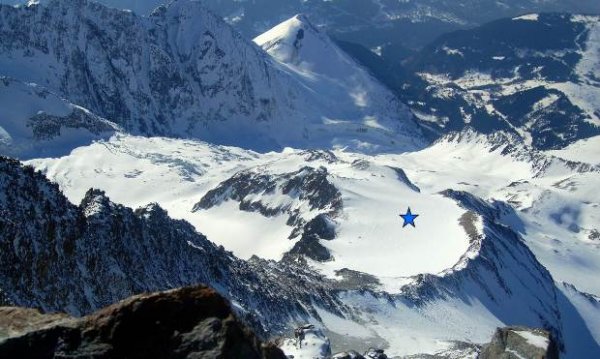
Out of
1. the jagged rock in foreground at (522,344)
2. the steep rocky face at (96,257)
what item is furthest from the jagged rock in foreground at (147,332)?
the steep rocky face at (96,257)

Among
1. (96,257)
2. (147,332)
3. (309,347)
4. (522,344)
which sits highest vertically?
(147,332)

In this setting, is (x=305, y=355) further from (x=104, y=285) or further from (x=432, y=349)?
(x=432, y=349)

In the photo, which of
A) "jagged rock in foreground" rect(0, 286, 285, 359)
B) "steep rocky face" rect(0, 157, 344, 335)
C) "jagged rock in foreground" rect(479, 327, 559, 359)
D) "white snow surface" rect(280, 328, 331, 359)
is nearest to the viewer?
"jagged rock in foreground" rect(0, 286, 285, 359)

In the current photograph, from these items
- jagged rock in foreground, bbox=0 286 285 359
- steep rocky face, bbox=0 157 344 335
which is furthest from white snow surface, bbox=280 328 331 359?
jagged rock in foreground, bbox=0 286 285 359

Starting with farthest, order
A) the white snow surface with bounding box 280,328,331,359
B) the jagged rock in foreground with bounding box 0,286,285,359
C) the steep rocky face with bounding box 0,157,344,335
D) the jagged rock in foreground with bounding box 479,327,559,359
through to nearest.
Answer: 1. the steep rocky face with bounding box 0,157,344,335
2. the white snow surface with bounding box 280,328,331,359
3. the jagged rock in foreground with bounding box 479,327,559,359
4. the jagged rock in foreground with bounding box 0,286,285,359

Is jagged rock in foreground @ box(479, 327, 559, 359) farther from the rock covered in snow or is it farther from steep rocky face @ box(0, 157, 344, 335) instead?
steep rocky face @ box(0, 157, 344, 335)

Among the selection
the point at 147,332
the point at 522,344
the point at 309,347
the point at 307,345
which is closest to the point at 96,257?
the point at 307,345

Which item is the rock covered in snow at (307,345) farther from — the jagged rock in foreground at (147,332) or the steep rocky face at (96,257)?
the jagged rock in foreground at (147,332)

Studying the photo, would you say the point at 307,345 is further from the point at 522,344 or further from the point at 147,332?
the point at 147,332
